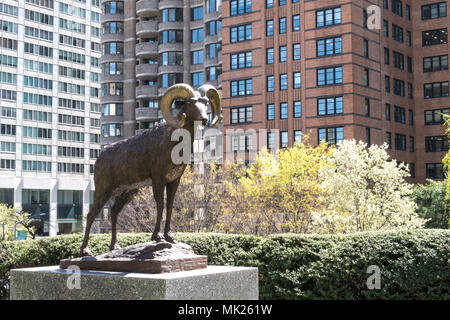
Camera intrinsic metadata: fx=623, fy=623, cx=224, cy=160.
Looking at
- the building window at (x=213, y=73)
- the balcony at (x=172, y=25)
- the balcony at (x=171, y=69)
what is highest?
the balcony at (x=172, y=25)

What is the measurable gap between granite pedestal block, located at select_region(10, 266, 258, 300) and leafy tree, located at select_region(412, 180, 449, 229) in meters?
42.1

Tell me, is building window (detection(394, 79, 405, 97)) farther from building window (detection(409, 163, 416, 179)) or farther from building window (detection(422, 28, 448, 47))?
building window (detection(409, 163, 416, 179))

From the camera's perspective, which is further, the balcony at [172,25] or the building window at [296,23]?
the balcony at [172,25]

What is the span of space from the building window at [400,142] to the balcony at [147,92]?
2967cm

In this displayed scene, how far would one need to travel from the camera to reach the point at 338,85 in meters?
60.5

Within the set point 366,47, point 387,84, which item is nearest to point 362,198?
point 366,47

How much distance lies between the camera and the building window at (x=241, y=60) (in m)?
67.3

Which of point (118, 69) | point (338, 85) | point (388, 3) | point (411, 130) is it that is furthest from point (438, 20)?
point (118, 69)

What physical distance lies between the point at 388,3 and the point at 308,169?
102ft

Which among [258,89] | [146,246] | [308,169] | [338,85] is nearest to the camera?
[146,246]

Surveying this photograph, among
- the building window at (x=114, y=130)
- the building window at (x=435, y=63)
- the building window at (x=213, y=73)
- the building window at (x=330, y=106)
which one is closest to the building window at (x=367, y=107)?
the building window at (x=330, y=106)

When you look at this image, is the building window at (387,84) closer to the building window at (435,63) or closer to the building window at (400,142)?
the building window at (400,142)

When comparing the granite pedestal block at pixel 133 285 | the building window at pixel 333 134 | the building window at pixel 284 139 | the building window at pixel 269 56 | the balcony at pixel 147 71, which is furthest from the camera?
the balcony at pixel 147 71

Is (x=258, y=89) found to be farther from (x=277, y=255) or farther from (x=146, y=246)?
(x=146, y=246)
